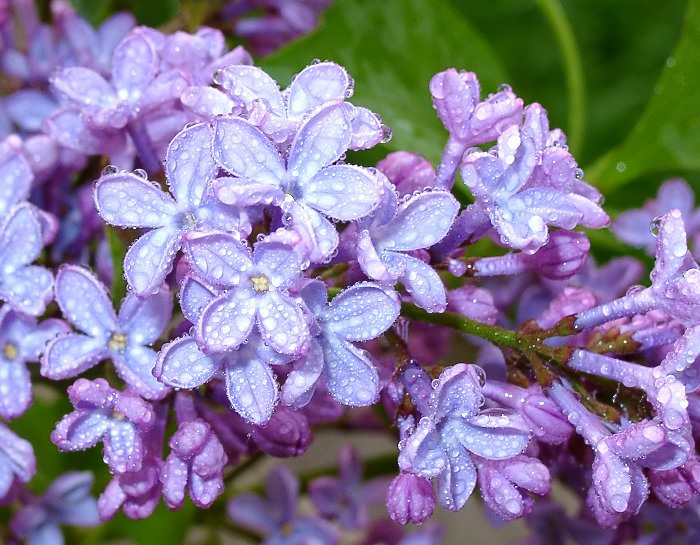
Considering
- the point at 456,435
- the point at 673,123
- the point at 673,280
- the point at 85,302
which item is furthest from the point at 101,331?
the point at 673,123

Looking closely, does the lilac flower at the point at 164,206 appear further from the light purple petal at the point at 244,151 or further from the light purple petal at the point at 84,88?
the light purple petal at the point at 84,88

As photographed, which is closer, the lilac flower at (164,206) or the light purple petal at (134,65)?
the lilac flower at (164,206)

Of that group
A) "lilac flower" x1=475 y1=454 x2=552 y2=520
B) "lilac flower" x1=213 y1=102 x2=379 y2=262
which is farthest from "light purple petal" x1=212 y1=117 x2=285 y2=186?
"lilac flower" x1=475 y1=454 x2=552 y2=520

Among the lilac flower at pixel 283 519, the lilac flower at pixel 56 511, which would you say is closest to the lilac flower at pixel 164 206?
the lilac flower at pixel 56 511

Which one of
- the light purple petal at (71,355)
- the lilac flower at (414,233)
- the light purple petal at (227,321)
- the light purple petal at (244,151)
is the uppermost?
the light purple petal at (244,151)

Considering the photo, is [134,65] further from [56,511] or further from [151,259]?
[56,511]

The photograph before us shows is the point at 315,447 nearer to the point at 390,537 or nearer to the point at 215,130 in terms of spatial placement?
the point at 390,537

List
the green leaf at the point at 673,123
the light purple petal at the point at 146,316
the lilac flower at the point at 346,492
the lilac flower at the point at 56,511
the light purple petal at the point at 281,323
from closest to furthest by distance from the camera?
the light purple petal at the point at 281,323
the light purple petal at the point at 146,316
the lilac flower at the point at 56,511
the green leaf at the point at 673,123
the lilac flower at the point at 346,492

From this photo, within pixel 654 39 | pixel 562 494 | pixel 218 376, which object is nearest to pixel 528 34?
pixel 654 39
